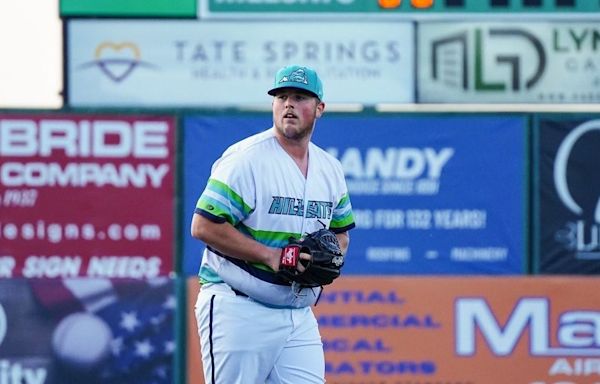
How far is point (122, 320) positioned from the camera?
10.0 metres

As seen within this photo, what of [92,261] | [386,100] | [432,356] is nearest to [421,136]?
[386,100]

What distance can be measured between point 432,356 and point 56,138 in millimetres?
3443

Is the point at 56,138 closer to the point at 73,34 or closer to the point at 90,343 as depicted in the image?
the point at 73,34

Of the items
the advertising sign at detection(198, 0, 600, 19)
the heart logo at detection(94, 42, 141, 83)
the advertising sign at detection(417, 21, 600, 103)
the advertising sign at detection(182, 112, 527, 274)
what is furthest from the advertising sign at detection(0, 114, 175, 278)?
the advertising sign at detection(417, 21, 600, 103)

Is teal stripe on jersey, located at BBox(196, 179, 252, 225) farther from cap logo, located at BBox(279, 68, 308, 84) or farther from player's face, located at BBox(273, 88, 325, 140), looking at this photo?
cap logo, located at BBox(279, 68, 308, 84)

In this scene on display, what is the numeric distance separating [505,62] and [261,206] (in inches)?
235

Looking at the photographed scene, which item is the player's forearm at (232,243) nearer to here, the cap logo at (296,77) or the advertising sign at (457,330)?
the cap logo at (296,77)

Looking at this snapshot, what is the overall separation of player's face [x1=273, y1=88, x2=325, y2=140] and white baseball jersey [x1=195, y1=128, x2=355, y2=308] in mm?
106

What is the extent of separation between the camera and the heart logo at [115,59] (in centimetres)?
1159

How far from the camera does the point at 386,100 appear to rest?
11.7 meters

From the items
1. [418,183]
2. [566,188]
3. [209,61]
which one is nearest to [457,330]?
[418,183]

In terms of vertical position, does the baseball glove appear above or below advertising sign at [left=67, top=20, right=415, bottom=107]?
below

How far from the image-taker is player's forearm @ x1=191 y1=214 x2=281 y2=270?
6078 millimetres

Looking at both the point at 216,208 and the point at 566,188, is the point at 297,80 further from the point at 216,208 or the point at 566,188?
the point at 566,188
